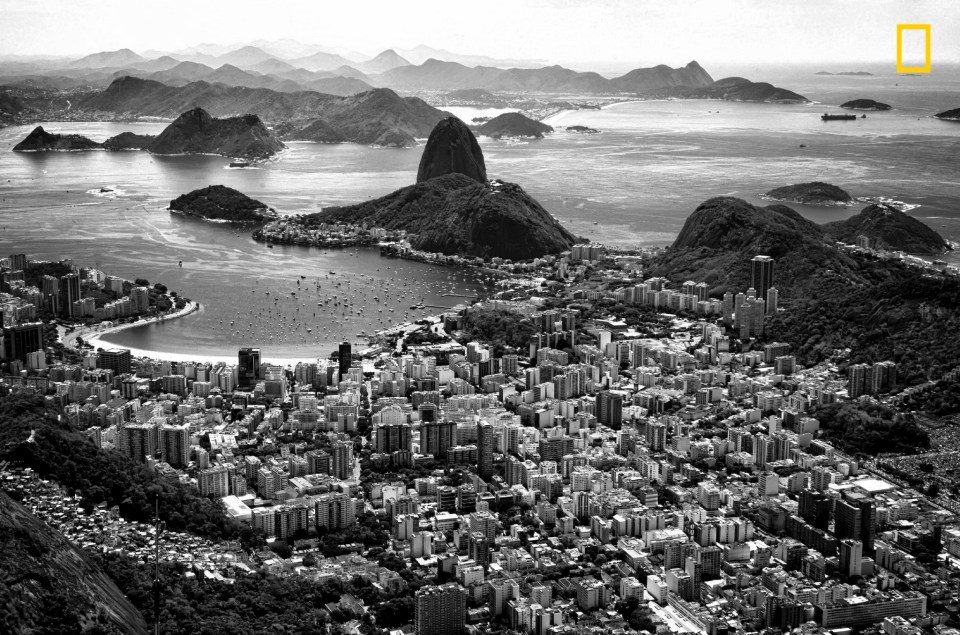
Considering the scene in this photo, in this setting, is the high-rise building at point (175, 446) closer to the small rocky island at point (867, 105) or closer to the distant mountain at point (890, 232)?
the distant mountain at point (890, 232)

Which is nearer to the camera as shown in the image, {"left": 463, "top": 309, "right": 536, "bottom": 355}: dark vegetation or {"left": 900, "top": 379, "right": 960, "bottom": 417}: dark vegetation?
{"left": 900, "top": 379, "right": 960, "bottom": 417}: dark vegetation

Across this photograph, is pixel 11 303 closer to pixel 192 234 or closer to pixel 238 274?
pixel 238 274

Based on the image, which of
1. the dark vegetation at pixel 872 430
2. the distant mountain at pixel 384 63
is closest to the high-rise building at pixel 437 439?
the dark vegetation at pixel 872 430

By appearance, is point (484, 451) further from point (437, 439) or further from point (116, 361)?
point (116, 361)

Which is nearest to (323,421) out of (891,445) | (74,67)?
(891,445)

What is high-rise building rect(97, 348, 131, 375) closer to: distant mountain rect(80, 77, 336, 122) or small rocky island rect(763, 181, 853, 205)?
small rocky island rect(763, 181, 853, 205)

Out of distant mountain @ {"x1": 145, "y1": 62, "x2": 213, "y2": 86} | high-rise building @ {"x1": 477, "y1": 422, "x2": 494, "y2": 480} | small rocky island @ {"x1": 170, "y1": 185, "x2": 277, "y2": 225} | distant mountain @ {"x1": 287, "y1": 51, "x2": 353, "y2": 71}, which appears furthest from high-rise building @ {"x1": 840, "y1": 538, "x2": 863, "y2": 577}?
distant mountain @ {"x1": 287, "y1": 51, "x2": 353, "y2": 71}
